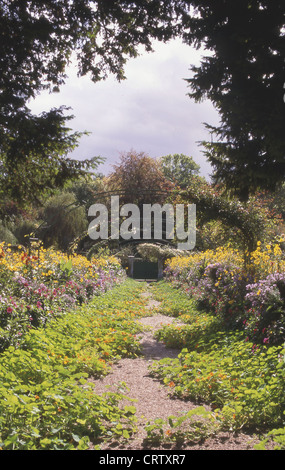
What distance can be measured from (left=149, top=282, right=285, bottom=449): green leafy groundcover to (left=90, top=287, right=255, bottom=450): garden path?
0.50 ft

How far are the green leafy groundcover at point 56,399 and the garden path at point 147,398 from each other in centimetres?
12

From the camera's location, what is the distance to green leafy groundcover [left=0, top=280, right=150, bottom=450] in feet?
9.51

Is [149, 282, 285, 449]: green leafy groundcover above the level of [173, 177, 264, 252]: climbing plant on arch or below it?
below

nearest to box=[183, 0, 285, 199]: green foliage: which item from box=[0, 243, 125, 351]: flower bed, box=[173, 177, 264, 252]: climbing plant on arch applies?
box=[173, 177, 264, 252]: climbing plant on arch

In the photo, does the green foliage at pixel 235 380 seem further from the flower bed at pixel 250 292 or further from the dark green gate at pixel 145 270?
the dark green gate at pixel 145 270

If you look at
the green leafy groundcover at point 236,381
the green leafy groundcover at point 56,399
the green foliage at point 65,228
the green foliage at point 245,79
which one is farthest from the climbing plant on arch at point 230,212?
the green foliage at point 65,228

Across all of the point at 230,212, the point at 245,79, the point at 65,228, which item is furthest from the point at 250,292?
the point at 65,228

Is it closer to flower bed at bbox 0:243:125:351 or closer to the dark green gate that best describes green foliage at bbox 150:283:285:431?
flower bed at bbox 0:243:125:351

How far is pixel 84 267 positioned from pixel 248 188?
5.25 meters

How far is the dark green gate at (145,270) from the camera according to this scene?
2834 cm

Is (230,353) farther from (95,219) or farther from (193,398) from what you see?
Answer: (95,219)

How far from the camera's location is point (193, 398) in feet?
13.8

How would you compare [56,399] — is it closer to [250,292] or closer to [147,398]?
[147,398]

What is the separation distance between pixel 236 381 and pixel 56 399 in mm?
1957
